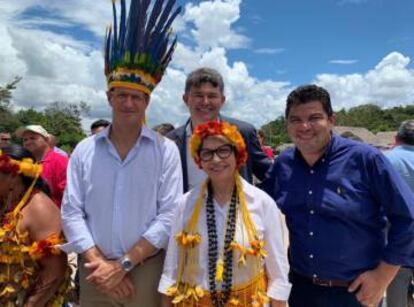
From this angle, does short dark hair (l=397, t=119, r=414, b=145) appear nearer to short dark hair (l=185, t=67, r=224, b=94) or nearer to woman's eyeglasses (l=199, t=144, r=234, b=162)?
short dark hair (l=185, t=67, r=224, b=94)

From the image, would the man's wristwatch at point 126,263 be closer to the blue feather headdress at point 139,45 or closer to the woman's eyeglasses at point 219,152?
the woman's eyeglasses at point 219,152

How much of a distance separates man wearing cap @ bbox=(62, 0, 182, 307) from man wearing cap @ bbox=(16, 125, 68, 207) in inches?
97.0

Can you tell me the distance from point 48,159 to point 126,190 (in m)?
3.03

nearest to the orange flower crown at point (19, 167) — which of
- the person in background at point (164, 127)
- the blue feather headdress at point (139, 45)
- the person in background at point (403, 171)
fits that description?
the blue feather headdress at point (139, 45)

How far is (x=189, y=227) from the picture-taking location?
8.55 ft

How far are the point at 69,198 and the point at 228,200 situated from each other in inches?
42.3

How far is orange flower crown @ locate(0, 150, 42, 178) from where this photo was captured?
2.97m

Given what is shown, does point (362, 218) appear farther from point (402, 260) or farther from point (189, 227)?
point (189, 227)

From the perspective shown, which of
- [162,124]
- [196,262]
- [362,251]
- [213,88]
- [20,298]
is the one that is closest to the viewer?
[196,262]

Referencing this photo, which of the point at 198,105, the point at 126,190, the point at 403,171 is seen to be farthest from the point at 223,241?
the point at 403,171

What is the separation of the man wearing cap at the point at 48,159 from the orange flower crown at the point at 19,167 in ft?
7.16

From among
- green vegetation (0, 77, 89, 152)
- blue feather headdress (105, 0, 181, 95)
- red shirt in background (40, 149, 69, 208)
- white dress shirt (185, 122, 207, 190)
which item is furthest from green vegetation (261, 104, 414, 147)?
blue feather headdress (105, 0, 181, 95)

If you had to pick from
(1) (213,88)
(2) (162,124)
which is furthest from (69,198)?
(2) (162,124)

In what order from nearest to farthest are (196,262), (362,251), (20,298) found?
1. (196,262)
2. (362,251)
3. (20,298)
